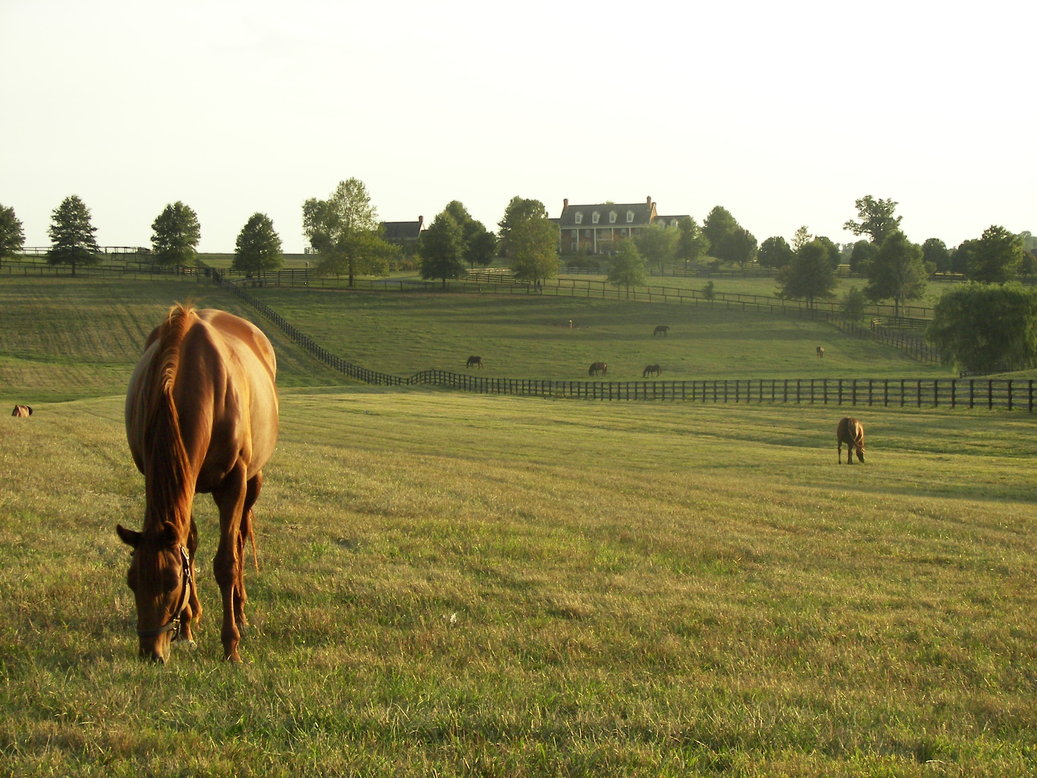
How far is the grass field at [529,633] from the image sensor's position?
462 cm

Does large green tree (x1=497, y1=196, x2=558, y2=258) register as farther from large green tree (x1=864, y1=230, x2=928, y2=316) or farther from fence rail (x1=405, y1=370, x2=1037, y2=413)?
fence rail (x1=405, y1=370, x2=1037, y2=413)

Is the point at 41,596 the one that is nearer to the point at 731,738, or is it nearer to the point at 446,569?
the point at 446,569

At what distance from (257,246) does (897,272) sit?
66.4 meters

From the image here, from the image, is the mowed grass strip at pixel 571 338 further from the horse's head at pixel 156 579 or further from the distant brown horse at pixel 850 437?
the horse's head at pixel 156 579

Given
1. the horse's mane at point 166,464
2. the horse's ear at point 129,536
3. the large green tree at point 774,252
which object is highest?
the large green tree at point 774,252

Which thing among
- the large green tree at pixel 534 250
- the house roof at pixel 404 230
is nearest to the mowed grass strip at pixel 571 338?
the large green tree at pixel 534 250

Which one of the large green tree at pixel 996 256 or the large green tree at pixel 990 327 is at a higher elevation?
the large green tree at pixel 996 256

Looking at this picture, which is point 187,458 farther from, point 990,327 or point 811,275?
point 811,275

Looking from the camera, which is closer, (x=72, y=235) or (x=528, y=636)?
(x=528, y=636)

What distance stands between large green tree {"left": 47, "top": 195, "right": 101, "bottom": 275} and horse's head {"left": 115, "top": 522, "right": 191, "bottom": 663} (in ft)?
338

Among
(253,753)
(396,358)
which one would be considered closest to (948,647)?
(253,753)

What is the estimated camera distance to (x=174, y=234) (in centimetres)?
10431

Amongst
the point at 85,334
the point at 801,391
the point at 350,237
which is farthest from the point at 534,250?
the point at 801,391

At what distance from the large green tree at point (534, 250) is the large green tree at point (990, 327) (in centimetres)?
4781
